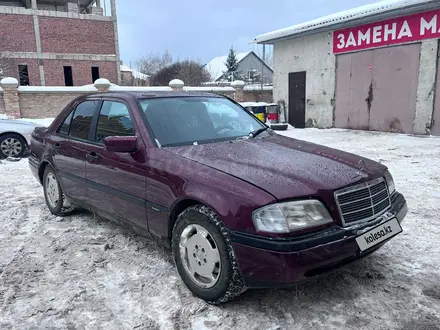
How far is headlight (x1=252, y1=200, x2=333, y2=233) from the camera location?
2297mm

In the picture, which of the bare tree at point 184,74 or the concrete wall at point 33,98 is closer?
the concrete wall at point 33,98

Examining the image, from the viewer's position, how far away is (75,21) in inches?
1212

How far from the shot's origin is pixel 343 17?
12984 millimetres

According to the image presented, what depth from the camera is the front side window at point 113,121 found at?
11.2ft

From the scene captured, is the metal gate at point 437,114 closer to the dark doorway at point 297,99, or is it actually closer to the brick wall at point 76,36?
the dark doorway at point 297,99

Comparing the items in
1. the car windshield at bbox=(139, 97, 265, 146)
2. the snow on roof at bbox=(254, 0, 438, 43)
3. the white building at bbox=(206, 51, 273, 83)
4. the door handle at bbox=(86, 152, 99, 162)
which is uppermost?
the white building at bbox=(206, 51, 273, 83)

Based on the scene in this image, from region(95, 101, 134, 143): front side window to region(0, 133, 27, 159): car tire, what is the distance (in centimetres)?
611

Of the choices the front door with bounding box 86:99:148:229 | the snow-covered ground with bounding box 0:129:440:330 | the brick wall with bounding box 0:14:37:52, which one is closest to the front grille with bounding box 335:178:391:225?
the snow-covered ground with bounding box 0:129:440:330

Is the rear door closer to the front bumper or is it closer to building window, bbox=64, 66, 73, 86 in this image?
the front bumper

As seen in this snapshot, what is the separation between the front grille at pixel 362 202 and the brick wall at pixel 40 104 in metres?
17.2

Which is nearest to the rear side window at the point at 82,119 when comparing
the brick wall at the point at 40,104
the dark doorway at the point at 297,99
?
the dark doorway at the point at 297,99

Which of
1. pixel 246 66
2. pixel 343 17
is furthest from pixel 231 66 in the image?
pixel 343 17

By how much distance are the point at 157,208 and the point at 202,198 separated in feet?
1.97

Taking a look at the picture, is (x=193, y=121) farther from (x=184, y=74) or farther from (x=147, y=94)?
→ (x=184, y=74)
